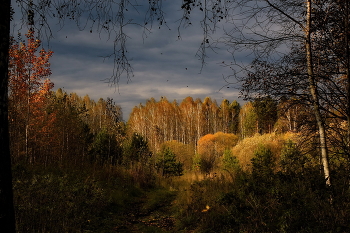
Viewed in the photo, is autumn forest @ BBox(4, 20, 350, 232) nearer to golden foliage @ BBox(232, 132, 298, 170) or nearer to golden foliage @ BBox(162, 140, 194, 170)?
golden foliage @ BBox(232, 132, 298, 170)

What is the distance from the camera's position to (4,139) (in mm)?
2186

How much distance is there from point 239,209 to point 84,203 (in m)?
4.35

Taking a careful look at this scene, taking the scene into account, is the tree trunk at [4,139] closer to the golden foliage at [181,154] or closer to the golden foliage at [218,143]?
the golden foliage at [181,154]

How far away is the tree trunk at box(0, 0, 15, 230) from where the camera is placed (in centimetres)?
214

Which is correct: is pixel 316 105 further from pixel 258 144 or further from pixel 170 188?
pixel 258 144

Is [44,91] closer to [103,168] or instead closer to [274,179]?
[103,168]

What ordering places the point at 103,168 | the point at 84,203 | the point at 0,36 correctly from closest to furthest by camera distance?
the point at 0,36 → the point at 84,203 → the point at 103,168

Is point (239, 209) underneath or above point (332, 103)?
underneath

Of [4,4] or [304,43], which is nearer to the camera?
[4,4]

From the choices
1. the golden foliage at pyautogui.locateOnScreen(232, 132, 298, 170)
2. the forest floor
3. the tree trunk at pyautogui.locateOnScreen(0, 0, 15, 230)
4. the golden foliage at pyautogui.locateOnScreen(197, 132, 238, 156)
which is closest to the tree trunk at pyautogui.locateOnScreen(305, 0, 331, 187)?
the forest floor

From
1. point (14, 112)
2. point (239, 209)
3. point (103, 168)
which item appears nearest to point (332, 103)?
point (239, 209)

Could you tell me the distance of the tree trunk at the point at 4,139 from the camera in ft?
7.03

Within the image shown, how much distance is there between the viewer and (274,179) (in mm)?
6305

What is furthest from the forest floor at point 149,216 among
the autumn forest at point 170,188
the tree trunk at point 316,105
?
the tree trunk at point 316,105
